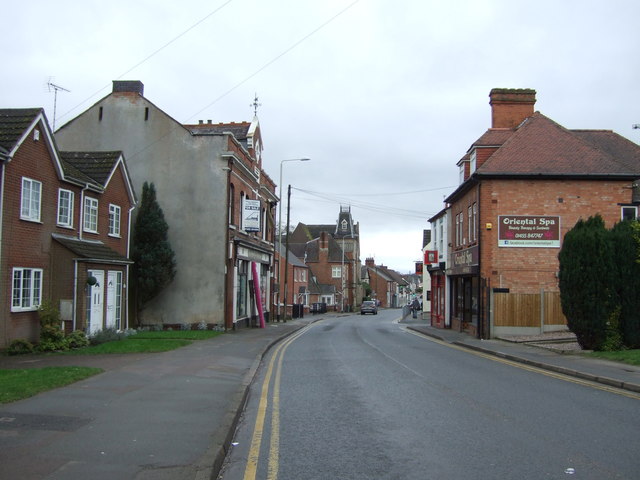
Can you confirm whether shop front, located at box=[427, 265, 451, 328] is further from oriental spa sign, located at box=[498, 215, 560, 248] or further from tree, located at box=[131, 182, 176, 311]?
tree, located at box=[131, 182, 176, 311]

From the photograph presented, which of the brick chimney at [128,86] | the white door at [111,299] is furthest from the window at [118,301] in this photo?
the brick chimney at [128,86]

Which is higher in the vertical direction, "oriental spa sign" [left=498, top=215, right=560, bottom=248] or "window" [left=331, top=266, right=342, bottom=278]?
"oriental spa sign" [left=498, top=215, right=560, bottom=248]

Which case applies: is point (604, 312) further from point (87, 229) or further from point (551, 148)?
point (87, 229)

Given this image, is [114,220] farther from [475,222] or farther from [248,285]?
[475,222]

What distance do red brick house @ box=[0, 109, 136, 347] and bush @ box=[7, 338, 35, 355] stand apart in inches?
7.8

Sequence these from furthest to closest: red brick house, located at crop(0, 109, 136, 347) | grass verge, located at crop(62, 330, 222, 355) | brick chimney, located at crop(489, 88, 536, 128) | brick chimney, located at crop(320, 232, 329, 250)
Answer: brick chimney, located at crop(320, 232, 329, 250), brick chimney, located at crop(489, 88, 536, 128), grass verge, located at crop(62, 330, 222, 355), red brick house, located at crop(0, 109, 136, 347)

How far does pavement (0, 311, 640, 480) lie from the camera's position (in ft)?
18.9

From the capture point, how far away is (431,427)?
7.87m

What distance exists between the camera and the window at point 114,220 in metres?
22.9

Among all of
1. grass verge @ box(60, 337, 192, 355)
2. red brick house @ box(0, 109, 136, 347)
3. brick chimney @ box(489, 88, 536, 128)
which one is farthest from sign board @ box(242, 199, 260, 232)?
brick chimney @ box(489, 88, 536, 128)

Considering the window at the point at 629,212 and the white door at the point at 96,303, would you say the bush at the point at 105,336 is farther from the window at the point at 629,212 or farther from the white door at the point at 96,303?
the window at the point at 629,212

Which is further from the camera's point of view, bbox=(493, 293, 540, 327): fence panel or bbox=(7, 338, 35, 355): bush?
bbox=(493, 293, 540, 327): fence panel

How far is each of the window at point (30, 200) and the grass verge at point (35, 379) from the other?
20.0ft

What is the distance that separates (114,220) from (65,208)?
150 inches
